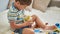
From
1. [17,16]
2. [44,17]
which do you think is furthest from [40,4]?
[17,16]

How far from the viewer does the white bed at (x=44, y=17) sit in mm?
1698

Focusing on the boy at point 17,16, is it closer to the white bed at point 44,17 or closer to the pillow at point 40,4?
the white bed at point 44,17

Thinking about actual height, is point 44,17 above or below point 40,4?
below

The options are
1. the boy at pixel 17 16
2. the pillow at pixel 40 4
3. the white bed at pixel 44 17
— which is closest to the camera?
the boy at pixel 17 16

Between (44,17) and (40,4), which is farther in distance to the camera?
(40,4)

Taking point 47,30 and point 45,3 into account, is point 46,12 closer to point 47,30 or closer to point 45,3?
point 45,3

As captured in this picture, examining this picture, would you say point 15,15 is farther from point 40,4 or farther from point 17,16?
point 40,4

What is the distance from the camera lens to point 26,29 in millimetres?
1532

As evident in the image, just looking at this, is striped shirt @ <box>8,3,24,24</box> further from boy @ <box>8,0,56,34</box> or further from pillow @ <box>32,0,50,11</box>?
pillow @ <box>32,0,50,11</box>

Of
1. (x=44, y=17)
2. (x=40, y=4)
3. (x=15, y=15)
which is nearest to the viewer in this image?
(x=15, y=15)

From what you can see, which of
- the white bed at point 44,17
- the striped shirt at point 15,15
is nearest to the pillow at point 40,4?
the white bed at point 44,17

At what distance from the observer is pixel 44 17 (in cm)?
213

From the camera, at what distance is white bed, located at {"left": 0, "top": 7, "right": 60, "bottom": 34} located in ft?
5.57

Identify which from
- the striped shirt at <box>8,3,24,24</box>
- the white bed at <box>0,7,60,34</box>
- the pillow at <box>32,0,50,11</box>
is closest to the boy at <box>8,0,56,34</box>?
the striped shirt at <box>8,3,24,24</box>
